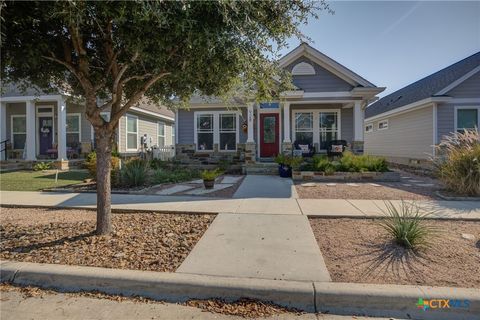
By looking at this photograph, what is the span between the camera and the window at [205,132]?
15375mm

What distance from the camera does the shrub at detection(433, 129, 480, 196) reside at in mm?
7820

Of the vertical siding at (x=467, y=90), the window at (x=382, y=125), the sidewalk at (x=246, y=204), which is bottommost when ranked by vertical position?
the sidewalk at (x=246, y=204)

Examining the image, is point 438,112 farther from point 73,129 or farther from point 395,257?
point 73,129

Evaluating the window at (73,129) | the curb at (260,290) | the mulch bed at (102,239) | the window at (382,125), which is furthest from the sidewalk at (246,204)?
the window at (382,125)

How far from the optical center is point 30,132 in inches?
597

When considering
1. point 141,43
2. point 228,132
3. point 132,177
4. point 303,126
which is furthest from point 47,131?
point 141,43

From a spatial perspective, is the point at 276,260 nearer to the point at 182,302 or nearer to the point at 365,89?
the point at 182,302

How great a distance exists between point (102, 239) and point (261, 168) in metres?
9.22

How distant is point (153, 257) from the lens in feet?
12.9

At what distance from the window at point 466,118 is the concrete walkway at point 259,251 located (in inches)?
466

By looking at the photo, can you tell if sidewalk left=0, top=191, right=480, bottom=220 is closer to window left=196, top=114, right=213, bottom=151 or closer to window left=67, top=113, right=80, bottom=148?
window left=196, top=114, right=213, bottom=151

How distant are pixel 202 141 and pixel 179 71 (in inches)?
434

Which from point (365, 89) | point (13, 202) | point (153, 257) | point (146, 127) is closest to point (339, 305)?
point (153, 257)

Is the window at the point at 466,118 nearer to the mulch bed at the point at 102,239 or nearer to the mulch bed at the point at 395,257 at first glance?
the mulch bed at the point at 395,257
